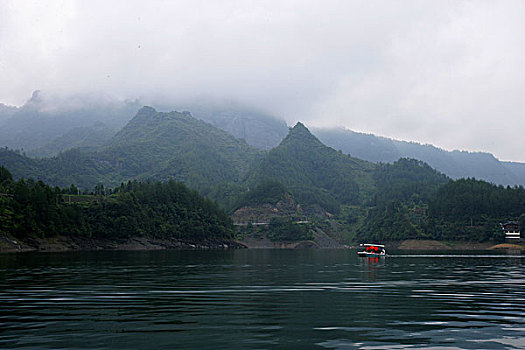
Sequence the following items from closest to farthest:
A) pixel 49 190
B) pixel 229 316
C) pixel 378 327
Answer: pixel 378 327, pixel 229 316, pixel 49 190

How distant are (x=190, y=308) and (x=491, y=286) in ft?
101

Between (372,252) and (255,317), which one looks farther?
(372,252)

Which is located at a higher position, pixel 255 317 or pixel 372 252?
pixel 255 317

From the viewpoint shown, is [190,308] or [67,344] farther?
[190,308]

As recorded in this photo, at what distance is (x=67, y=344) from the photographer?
20625 mm

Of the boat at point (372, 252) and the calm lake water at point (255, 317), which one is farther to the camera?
the boat at point (372, 252)

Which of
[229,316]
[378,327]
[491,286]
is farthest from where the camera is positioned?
[491,286]

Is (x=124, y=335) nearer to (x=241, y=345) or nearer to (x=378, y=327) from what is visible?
(x=241, y=345)

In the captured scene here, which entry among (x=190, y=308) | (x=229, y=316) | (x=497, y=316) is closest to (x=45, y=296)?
(x=190, y=308)

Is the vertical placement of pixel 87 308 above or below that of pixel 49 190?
below

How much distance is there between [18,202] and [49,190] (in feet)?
63.9

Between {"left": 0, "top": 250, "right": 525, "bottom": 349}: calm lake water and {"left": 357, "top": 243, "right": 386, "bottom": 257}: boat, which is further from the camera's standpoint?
{"left": 357, "top": 243, "right": 386, "bottom": 257}: boat

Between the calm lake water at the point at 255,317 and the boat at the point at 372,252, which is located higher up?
the calm lake water at the point at 255,317

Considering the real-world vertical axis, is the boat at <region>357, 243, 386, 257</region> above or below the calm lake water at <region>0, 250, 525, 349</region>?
below
